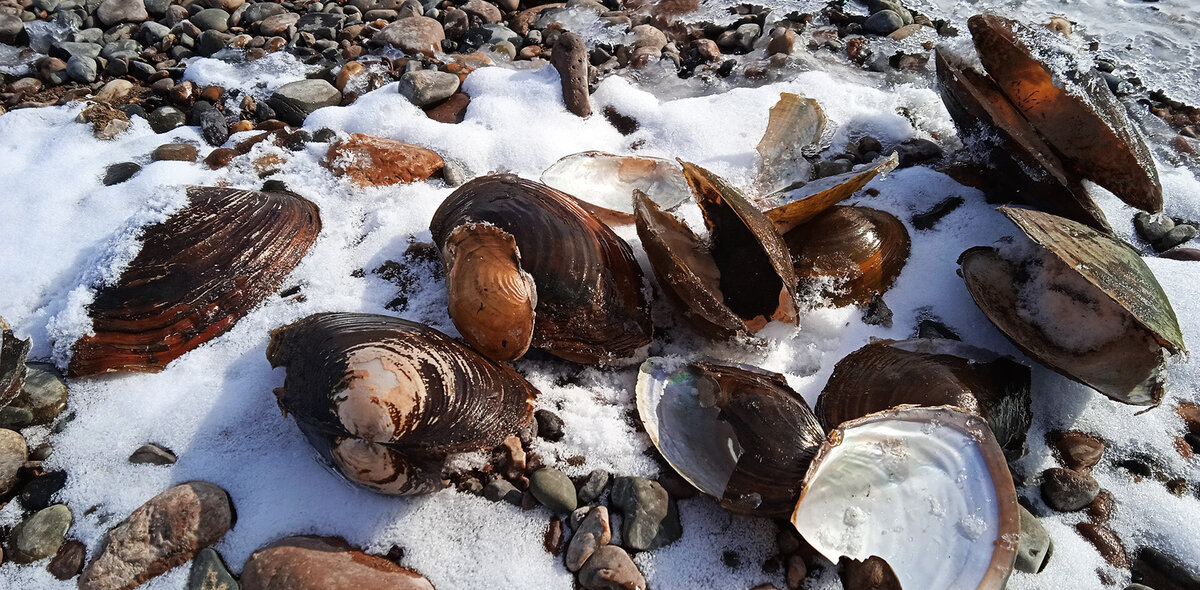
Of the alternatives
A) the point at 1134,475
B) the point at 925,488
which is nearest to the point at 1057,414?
the point at 1134,475

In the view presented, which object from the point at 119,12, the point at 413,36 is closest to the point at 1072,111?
the point at 413,36

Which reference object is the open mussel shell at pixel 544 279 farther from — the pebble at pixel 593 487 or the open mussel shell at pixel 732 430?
the pebble at pixel 593 487

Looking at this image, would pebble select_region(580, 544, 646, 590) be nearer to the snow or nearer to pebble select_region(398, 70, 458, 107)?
the snow

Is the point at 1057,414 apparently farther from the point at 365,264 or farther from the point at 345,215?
the point at 345,215

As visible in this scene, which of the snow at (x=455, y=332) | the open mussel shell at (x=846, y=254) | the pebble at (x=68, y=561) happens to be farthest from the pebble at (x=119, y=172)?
the open mussel shell at (x=846, y=254)

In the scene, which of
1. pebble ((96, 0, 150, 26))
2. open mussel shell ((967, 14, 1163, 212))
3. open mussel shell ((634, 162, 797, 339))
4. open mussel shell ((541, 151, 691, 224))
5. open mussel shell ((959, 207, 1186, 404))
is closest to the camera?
open mussel shell ((959, 207, 1186, 404))

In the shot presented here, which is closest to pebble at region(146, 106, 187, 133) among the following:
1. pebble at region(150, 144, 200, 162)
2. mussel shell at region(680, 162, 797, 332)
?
pebble at region(150, 144, 200, 162)

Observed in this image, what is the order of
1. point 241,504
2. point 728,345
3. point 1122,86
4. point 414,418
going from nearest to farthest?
point 414,418
point 241,504
point 728,345
point 1122,86
